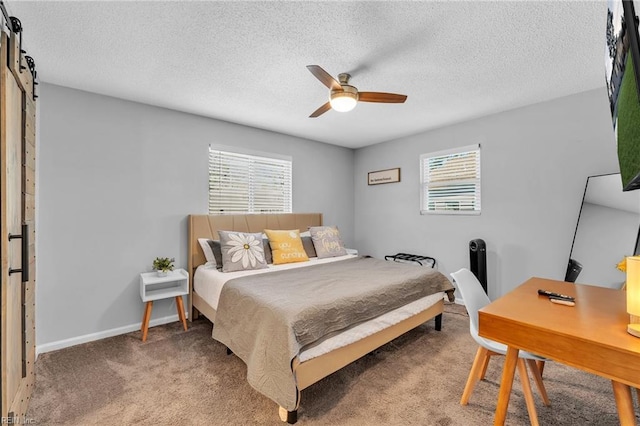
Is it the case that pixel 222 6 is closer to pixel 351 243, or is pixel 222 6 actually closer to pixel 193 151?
pixel 193 151

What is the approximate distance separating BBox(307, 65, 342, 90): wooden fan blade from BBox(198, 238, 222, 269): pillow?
2.09 m

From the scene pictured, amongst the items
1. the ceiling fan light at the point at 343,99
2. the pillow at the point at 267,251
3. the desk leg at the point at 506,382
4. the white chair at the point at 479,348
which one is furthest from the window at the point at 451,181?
the desk leg at the point at 506,382

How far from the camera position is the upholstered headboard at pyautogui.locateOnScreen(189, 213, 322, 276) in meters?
3.32

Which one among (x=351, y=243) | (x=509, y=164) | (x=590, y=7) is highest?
(x=590, y=7)

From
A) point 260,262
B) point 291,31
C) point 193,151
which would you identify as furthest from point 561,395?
point 193,151

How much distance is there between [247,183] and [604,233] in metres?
4.01

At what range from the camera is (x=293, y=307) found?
6.09 ft

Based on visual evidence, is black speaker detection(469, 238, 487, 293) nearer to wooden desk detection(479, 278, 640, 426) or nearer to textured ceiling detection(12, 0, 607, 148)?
textured ceiling detection(12, 0, 607, 148)

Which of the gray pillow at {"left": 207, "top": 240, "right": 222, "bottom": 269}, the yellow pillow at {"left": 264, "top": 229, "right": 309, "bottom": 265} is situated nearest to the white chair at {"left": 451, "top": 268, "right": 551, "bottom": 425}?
the yellow pillow at {"left": 264, "top": 229, "right": 309, "bottom": 265}

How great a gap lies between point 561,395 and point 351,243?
366cm

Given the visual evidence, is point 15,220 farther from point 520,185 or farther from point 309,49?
point 520,185

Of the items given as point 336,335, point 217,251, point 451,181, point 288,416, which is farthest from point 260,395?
point 451,181

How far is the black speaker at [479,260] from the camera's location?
342 centimetres

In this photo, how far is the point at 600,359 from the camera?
3.33 feet
